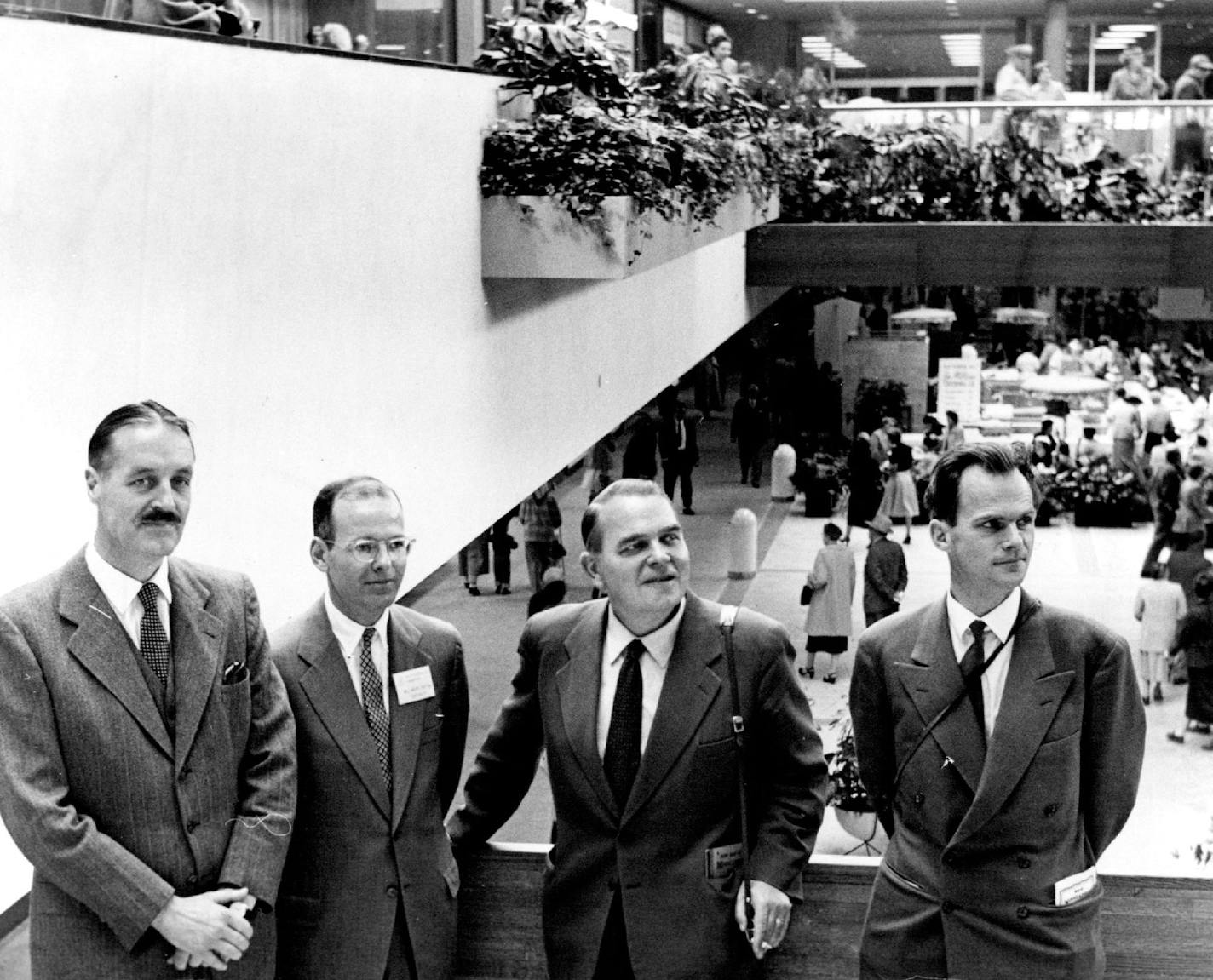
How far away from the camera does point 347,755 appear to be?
3.25m

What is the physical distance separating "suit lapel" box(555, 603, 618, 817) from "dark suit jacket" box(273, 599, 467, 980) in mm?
283

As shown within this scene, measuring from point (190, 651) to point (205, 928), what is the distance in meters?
0.51

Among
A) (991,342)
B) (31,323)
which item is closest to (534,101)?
(31,323)

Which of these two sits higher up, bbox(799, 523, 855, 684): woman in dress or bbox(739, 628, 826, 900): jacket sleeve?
bbox(739, 628, 826, 900): jacket sleeve

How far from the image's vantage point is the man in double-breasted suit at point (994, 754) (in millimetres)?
3086

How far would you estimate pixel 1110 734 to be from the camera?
123 inches

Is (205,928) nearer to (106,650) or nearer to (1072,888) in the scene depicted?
(106,650)

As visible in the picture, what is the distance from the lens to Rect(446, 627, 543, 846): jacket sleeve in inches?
135

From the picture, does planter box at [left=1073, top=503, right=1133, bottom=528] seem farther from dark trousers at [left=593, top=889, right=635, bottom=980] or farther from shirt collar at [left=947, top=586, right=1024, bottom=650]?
dark trousers at [left=593, top=889, right=635, bottom=980]

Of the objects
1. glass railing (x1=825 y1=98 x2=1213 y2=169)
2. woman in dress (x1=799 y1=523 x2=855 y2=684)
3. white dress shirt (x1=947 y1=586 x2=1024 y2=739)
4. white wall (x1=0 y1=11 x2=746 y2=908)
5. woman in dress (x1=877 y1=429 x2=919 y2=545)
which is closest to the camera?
white dress shirt (x1=947 y1=586 x2=1024 y2=739)

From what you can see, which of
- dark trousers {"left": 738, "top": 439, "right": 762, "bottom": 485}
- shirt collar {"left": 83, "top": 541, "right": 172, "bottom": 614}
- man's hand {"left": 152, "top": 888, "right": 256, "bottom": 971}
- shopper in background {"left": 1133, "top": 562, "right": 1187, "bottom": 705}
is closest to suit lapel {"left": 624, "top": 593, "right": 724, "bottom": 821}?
man's hand {"left": 152, "top": 888, "right": 256, "bottom": 971}

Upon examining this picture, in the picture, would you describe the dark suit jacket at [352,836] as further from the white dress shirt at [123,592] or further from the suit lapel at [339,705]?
the white dress shirt at [123,592]

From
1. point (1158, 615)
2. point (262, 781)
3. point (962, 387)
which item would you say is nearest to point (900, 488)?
point (962, 387)

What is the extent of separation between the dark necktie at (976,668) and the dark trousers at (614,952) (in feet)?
2.66
